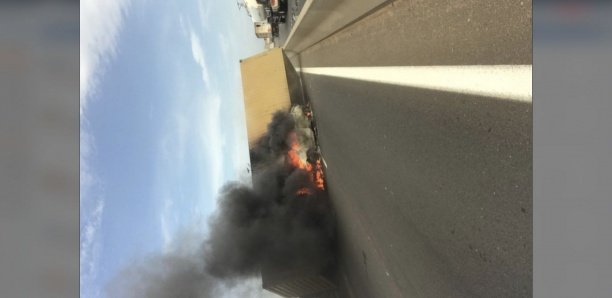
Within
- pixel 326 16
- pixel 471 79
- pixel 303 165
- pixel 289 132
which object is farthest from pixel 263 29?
pixel 471 79

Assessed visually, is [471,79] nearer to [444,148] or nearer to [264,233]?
[444,148]

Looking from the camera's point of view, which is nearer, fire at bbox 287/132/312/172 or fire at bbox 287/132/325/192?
fire at bbox 287/132/325/192

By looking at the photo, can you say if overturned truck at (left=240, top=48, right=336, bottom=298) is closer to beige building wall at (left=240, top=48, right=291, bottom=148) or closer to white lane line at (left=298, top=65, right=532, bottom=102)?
beige building wall at (left=240, top=48, right=291, bottom=148)

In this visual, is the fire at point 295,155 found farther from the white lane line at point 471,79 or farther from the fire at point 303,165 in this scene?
the white lane line at point 471,79

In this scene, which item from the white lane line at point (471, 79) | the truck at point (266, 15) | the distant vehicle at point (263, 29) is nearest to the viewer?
the white lane line at point (471, 79)

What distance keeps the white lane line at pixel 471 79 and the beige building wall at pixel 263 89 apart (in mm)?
8490

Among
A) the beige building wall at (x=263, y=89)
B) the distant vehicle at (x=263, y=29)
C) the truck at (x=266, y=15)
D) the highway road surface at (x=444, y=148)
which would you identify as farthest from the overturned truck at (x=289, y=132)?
the distant vehicle at (x=263, y=29)

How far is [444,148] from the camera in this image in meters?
3.35

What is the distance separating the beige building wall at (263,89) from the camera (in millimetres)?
13102

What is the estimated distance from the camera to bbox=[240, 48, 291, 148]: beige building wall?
13.1 meters

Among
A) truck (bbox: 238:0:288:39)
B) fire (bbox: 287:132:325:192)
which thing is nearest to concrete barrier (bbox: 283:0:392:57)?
fire (bbox: 287:132:325:192)

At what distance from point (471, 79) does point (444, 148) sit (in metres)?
0.66
